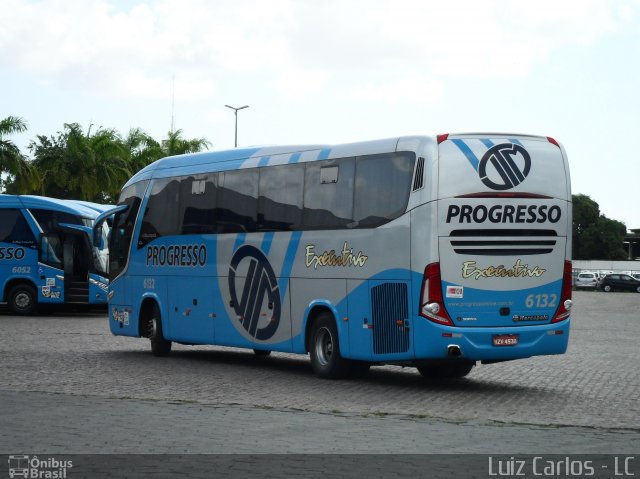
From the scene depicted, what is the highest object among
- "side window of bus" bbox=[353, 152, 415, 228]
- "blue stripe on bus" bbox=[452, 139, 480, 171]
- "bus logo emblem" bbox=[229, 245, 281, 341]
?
"blue stripe on bus" bbox=[452, 139, 480, 171]

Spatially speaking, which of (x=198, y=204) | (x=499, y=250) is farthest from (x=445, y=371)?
(x=198, y=204)

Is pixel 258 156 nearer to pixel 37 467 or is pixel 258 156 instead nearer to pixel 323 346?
pixel 323 346

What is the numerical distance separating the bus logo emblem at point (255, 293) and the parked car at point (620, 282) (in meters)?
73.5

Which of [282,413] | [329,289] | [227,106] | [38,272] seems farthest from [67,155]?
[282,413]

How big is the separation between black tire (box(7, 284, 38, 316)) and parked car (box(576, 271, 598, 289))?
65.1 m

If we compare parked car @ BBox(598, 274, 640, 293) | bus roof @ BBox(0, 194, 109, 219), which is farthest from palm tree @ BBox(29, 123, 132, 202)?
parked car @ BBox(598, 274, 640, 293)

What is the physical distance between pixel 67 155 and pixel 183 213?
49.3 meters

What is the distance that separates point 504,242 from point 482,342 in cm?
133

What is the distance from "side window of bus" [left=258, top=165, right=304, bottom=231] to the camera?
18656 mm

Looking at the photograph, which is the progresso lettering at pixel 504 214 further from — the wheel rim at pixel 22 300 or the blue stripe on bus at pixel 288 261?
the wheel rim at pixel 22 300

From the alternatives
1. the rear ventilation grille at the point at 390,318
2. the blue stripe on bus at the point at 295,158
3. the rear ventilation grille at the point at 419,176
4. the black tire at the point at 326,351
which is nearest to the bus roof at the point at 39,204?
the blue stripe on bus at the point at 295,158

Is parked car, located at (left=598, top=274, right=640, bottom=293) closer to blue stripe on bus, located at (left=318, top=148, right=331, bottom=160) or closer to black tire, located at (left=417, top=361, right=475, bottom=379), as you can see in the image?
black tire, located at (left=417, top=361, right=475, bottom=379)

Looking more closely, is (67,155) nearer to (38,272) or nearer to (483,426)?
(38,272)

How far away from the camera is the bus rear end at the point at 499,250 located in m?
16.0
